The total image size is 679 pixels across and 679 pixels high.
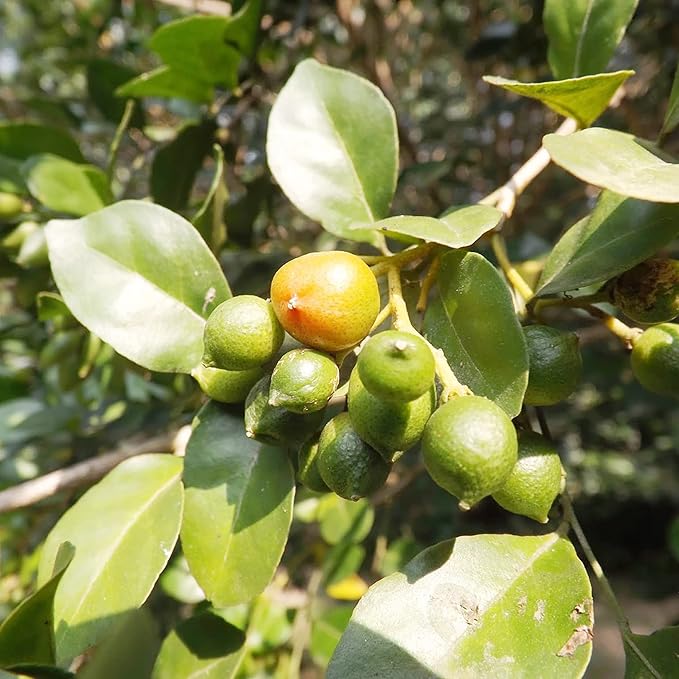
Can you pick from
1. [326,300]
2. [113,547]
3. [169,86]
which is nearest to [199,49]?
[169,86]

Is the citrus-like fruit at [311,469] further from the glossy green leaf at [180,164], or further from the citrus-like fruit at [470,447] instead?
the glossy green leaf at [180,164]

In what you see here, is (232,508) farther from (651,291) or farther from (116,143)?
(116,143)

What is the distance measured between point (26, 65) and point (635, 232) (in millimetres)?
3120

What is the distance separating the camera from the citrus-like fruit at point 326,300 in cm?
66

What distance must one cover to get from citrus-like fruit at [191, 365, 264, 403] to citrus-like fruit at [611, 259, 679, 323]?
1.57 ft

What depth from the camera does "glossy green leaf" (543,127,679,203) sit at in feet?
1.93

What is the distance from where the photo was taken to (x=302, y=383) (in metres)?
0.66

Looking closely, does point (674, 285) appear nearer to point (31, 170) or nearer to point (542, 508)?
point (542, 508)

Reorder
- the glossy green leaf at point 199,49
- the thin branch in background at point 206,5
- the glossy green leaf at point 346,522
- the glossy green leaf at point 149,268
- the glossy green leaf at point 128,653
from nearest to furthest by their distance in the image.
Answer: the glossy green leaf at point 128,653, the glossy green leaf at point 149,268, the glossy green leaf at point 199,49, the glossy green leaf at point 346,522, the thin branch in background at point 206,5

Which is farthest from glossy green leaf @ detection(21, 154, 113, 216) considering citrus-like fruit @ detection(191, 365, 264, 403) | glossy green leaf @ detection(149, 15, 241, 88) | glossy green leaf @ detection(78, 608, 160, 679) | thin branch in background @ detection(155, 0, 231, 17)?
thin branch in background @ detection(155, 0, 231, 17)

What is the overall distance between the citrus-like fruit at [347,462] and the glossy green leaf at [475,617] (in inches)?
5.1

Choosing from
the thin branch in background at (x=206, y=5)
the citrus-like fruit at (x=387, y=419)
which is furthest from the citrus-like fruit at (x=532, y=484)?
the thin branch in background at (x=206, y=5)

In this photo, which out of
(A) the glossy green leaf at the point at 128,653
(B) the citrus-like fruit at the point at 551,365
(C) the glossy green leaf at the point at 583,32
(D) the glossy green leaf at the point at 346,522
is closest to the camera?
(A) the glossy green leaf at the point at 128,653

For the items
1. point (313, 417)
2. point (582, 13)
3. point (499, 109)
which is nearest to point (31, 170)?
point (313, 417)
